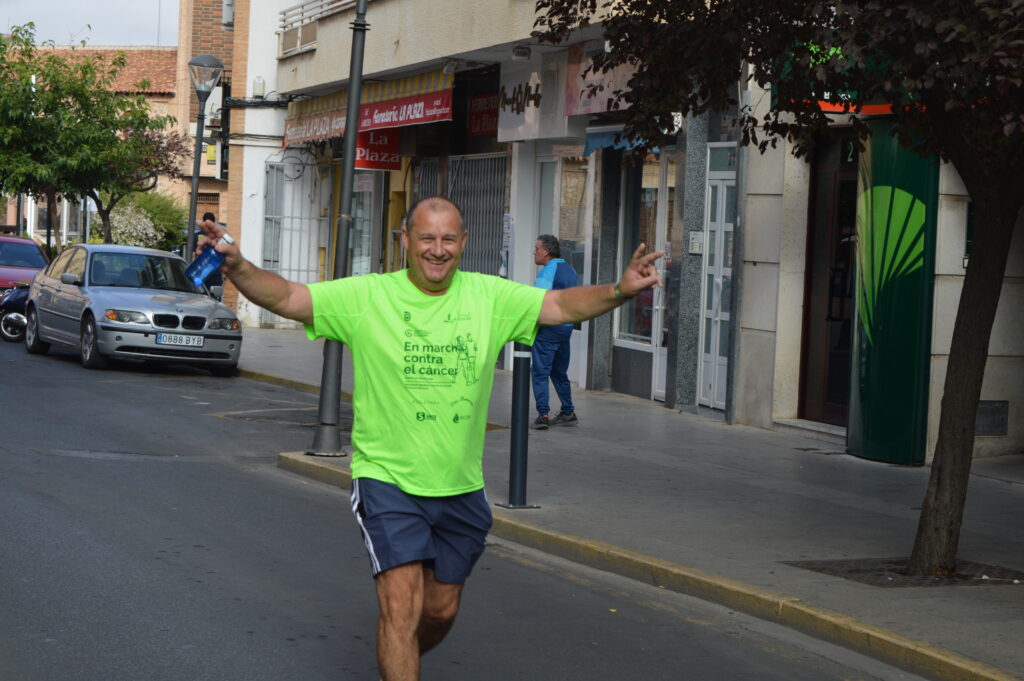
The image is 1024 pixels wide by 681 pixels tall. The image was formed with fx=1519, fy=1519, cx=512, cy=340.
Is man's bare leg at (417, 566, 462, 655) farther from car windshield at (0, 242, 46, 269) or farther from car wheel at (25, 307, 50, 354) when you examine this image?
car windshield at (0, 242, 46, 269)

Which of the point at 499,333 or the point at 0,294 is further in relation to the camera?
the point at 0,294

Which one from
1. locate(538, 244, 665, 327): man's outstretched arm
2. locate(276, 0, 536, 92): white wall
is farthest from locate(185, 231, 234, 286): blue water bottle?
locate(276, 0, 536, 92): white wall

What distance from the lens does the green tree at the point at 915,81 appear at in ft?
22.4

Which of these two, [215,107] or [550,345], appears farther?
[215,107]

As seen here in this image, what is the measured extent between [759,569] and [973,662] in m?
1.91

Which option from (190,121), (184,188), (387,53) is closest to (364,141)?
(387,53)

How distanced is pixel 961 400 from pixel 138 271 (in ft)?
45.6

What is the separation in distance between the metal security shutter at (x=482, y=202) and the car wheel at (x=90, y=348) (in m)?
6.03

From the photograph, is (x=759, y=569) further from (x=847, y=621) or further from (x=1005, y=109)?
(x=1005, y=109)

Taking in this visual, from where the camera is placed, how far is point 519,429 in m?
9.75

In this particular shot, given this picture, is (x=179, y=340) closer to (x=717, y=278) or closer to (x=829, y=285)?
(x=717, y=278)

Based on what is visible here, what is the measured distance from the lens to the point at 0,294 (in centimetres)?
2491

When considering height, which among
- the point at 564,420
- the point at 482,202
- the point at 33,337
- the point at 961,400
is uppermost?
the point at 482,202

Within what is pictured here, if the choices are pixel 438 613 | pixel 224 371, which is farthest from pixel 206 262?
pixel 224 371
